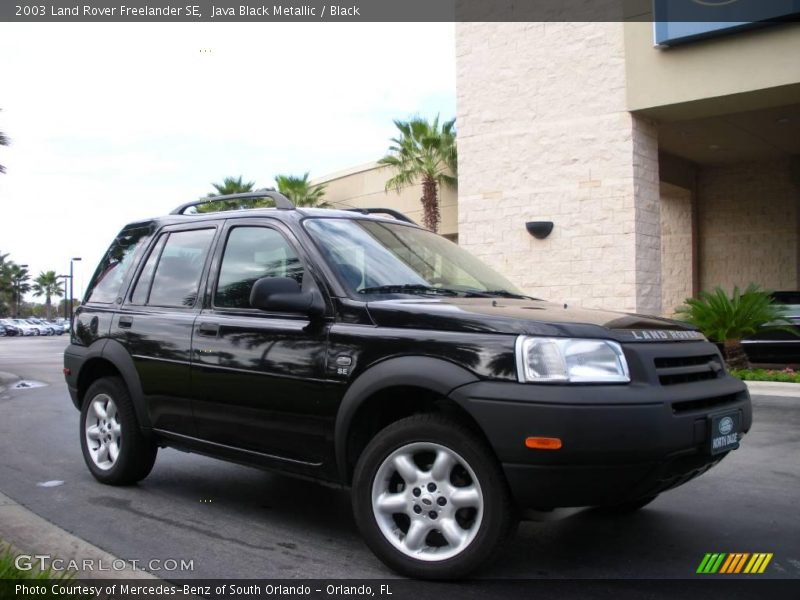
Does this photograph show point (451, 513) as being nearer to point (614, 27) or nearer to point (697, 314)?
point (697, 314)

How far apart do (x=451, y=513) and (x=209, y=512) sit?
2.02 meters

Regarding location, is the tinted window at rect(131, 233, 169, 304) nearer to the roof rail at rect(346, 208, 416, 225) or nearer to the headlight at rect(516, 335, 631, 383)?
the roof rail at rect(346, 208, 416, 225)

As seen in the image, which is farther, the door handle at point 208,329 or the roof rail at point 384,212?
the roof rail at point 384,212

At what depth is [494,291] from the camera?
473cm

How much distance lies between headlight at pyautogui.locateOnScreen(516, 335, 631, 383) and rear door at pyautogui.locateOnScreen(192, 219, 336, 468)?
1.08m

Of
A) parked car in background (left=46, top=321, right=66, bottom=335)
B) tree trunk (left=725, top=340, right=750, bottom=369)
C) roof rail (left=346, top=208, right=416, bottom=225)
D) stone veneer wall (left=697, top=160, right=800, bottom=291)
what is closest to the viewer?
roof rail (left=346, top=208, right=416, bottom=225)

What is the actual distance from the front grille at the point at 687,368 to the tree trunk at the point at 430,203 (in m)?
20.2

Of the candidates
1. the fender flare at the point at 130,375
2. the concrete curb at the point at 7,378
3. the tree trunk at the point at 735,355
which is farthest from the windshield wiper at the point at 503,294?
the concrete curb at the point at 7,378

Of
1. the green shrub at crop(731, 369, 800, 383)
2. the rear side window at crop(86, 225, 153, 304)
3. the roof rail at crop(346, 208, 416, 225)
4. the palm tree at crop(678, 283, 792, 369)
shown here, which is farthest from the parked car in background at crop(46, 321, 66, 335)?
the roof rail at crop(346, 208, 416, 225)

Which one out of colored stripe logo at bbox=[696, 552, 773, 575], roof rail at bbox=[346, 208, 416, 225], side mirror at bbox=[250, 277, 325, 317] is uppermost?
roof rail at bbox=[346, 208, 416, 225]

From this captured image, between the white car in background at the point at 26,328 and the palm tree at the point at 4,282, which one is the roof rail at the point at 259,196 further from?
the palm tree at the point at 4,282

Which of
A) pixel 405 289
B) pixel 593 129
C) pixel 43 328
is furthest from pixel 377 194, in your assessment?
pixel 43 328

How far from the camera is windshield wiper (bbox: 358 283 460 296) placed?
4.20 meters

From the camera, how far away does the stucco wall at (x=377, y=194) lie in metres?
24.6
